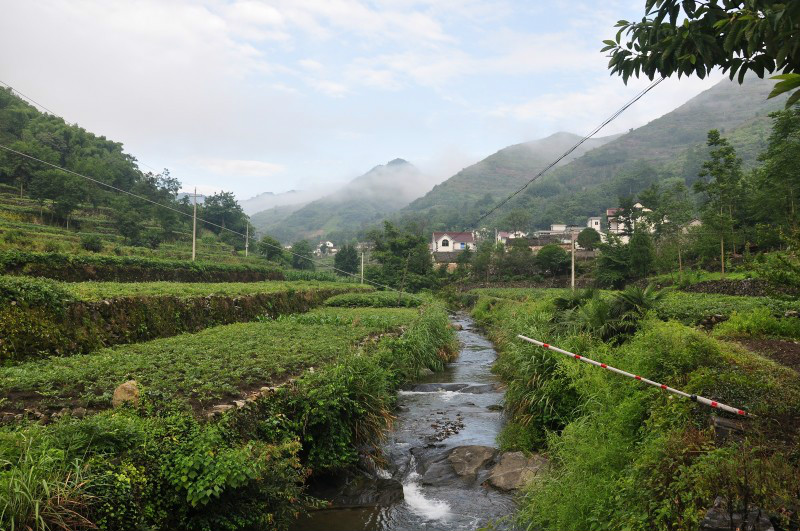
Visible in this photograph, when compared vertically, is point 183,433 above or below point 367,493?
above

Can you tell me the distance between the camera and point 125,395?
650 centimetres

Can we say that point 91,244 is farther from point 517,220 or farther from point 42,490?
point 517,220

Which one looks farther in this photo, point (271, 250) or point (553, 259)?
point (271, 250)

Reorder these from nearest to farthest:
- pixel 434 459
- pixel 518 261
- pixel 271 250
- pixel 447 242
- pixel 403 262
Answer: pixel 434 459
pixel 403 262
pixel 518 261
pixel 271 250
pixel 447 242

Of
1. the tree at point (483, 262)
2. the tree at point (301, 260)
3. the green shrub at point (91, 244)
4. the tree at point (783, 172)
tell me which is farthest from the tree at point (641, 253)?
the tree at point (301, 260)

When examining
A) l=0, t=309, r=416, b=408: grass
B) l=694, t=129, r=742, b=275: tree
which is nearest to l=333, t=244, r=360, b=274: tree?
l=694, t=129, r=742, b=275: tree

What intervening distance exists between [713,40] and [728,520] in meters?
4.26

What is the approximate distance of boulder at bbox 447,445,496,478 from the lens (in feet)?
30.5

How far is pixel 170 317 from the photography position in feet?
50.3

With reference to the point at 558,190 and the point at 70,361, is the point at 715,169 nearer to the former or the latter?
the point at 70,361

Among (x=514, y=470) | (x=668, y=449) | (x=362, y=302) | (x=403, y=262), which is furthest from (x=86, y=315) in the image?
(x=403, y=262)

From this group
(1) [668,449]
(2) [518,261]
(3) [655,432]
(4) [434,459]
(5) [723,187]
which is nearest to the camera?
(1) [668,449]

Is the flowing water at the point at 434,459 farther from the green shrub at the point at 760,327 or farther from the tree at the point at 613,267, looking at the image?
the tree at the point at 613,267

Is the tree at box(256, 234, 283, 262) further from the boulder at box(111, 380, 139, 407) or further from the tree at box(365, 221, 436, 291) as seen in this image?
the boulder at box(111, 380, 139, 407)
